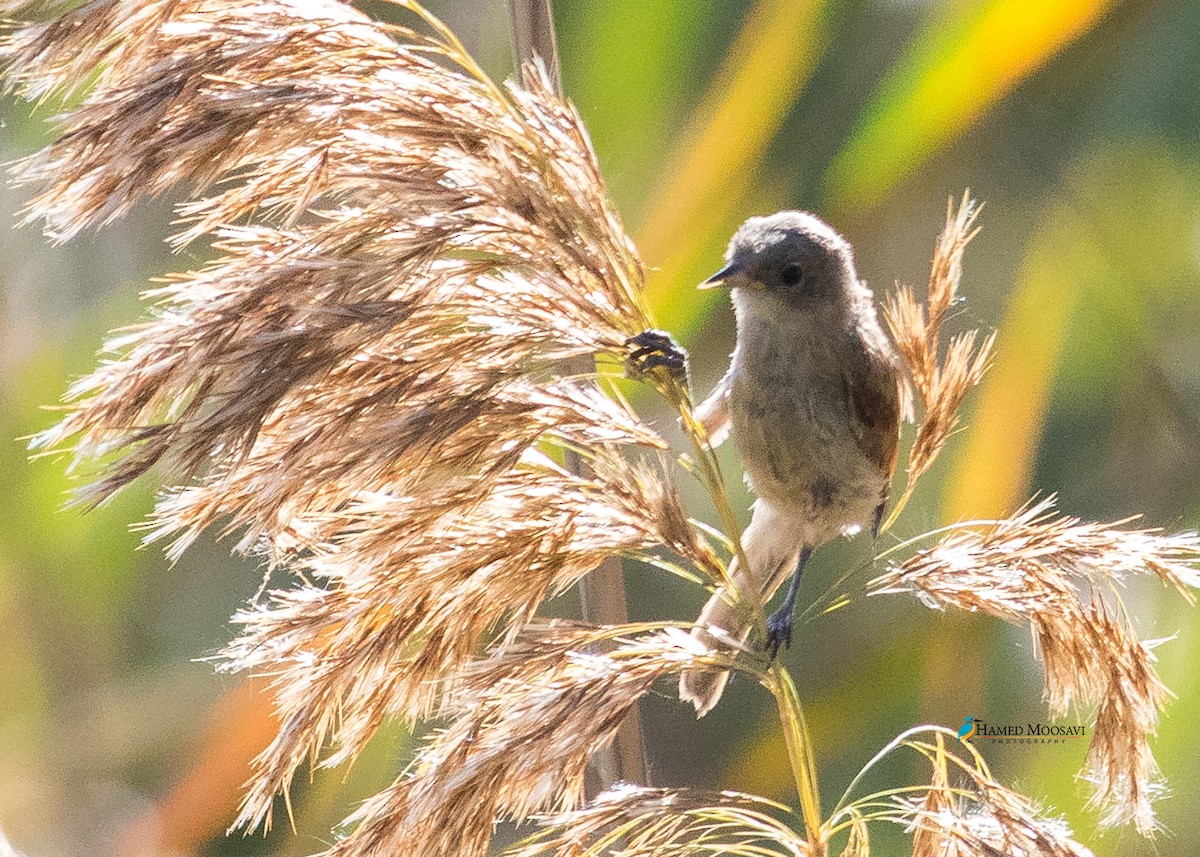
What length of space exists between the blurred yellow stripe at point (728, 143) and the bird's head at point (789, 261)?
0.33m

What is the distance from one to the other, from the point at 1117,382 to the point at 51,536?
50.7 inches

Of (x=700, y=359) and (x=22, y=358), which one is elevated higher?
(x=22, y=358)

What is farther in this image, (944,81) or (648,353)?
(944,81)

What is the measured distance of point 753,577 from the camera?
2.99 ft

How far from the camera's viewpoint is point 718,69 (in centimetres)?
131

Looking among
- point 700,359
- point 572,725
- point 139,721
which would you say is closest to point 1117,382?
point 700,359

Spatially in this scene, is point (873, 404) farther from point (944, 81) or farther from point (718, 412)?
point (944, 81)

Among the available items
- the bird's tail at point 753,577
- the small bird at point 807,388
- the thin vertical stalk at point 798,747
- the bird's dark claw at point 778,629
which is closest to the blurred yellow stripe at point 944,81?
the small bird at point 807,388

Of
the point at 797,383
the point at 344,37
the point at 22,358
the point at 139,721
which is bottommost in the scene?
the point at 139,721

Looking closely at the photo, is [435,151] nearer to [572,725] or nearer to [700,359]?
[572,725]

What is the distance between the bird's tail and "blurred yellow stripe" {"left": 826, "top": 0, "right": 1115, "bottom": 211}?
46 centimetres

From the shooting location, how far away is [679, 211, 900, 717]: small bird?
3.07ft

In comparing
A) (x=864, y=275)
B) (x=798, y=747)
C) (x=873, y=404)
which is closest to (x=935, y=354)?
(x=873, y=404)

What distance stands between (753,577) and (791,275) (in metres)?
0.26
